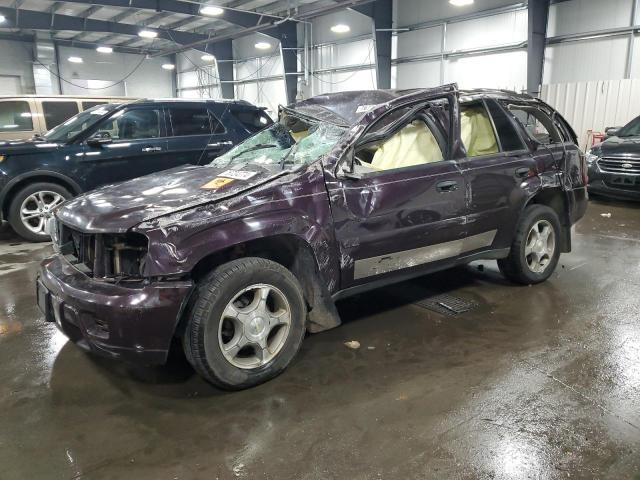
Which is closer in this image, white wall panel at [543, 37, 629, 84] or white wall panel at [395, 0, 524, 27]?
white wall panel at [543, 37, 629, 84]

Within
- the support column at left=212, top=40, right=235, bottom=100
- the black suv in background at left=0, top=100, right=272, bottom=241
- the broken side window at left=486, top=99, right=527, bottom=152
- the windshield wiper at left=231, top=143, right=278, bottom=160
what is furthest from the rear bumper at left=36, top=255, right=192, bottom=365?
the support column at left=212, top=40, right=235, bottom=100

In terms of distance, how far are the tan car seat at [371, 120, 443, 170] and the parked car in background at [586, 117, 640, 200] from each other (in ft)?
18.9

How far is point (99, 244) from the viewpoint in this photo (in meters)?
2.56

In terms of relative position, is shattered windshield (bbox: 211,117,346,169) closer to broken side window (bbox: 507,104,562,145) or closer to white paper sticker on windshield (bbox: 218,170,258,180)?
white paper sticker on windshield (bbox: 218,170,258,180)

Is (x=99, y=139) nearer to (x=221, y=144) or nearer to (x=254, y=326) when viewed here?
(x=221, y=144)

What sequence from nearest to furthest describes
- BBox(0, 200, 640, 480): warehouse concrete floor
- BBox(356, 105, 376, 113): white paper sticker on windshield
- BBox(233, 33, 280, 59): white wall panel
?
BBox(0, 200, 640, 480): warehouse concrete floor < BBox(356, 105, 376, 113): white paper sticker on windshield < BBox(233, 33, 280, 59): white wall panel

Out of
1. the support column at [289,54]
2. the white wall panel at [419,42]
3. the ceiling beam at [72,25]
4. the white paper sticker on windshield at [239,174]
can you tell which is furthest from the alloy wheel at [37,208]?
the ceiling beam at [72,25]

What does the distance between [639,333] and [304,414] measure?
252 cm

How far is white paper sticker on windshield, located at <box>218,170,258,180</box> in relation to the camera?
2921mm

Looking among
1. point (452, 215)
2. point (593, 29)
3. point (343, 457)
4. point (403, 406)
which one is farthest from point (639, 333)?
point (593, 29)

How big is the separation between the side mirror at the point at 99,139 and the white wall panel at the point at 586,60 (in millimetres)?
10404

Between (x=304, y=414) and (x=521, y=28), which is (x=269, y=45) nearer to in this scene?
(x=521, y=28)

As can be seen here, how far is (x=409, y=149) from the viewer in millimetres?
3674

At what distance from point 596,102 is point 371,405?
1122 cm
